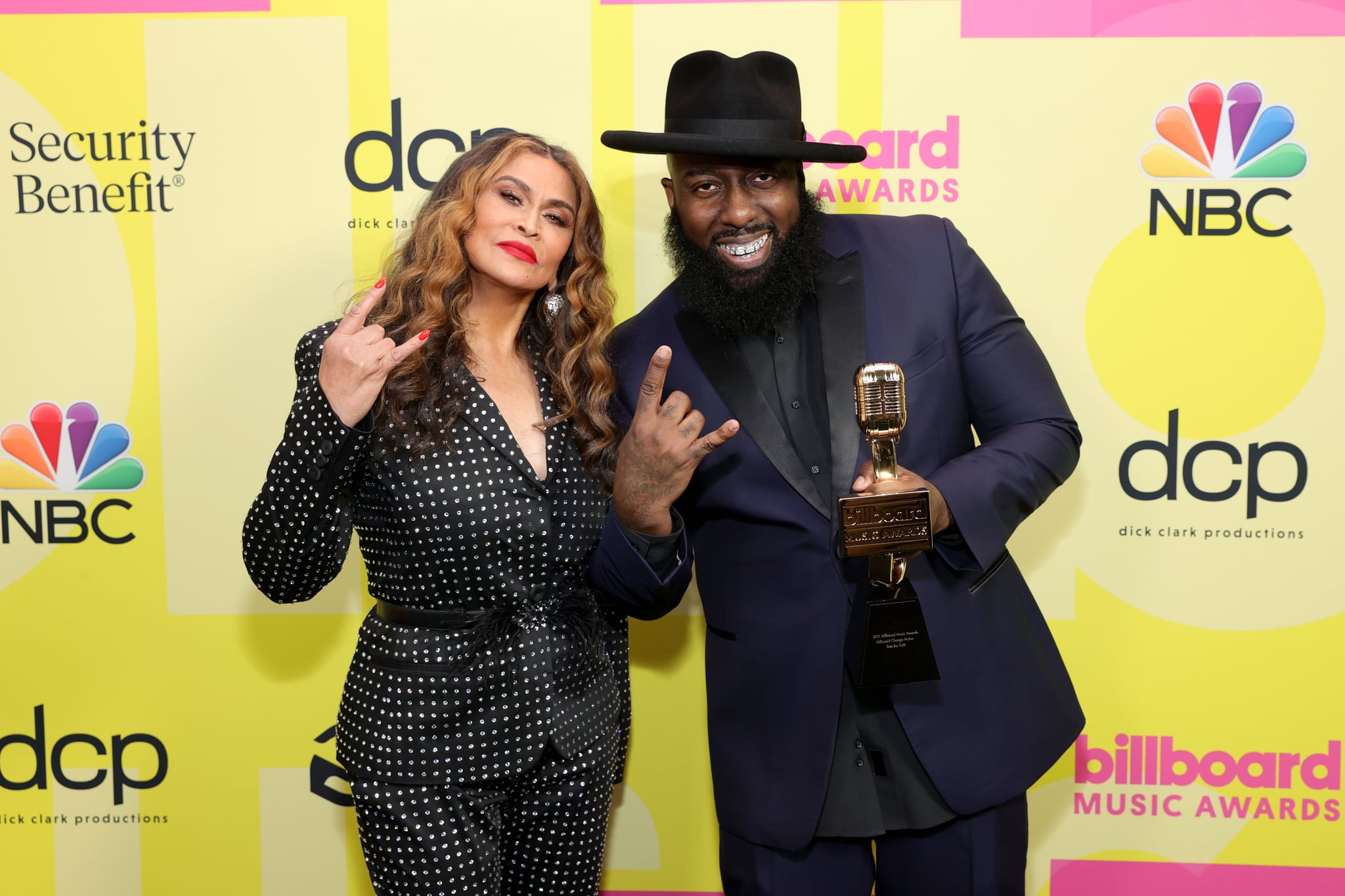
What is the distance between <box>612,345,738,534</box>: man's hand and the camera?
78.0 inches

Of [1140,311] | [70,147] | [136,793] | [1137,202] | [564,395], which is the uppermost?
[70,147]

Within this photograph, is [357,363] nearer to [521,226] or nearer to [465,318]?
[465,318]

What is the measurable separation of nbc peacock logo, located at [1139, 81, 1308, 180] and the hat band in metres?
1.23

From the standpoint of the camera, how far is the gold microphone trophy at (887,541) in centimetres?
184

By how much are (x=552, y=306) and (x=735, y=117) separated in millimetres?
552

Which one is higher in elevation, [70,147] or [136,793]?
[70,147]

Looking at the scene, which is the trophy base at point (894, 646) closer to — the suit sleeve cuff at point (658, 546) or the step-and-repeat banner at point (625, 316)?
the suit sleeve cuff at point (658, 546)

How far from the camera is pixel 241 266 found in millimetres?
2951

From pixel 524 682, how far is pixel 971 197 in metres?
1.78

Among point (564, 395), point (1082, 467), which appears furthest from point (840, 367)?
point (1082, 467)

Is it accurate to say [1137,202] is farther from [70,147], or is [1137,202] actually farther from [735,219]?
[70,147]

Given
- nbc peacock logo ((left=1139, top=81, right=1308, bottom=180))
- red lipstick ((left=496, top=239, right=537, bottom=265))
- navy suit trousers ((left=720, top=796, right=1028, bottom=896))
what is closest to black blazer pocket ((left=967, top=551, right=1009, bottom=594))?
navy suit trousers ((left=720, top=796, right=1028, bottom=896))

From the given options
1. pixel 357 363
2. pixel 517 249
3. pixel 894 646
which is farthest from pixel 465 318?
pixel 894 646

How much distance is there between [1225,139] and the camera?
2.85 meters
